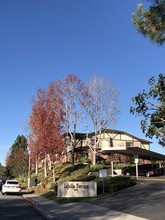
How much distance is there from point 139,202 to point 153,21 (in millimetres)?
11037

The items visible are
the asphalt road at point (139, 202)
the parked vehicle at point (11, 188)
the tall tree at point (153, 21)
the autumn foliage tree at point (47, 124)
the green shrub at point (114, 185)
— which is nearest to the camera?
the tall tree at point (153, 21)

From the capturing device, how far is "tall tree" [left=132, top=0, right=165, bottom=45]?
8344 mm

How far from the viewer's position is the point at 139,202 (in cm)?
1697

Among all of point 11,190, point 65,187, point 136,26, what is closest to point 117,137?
point 11,190

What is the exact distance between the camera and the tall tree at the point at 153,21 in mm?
8344

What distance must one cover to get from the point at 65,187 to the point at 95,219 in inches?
414

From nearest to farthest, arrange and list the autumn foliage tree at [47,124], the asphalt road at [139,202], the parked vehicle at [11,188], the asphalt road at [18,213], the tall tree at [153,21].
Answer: the tall tree at [153,21], the asphalt road at [139,202], the asphalt road at [18,213], the parked vehicle at [11,188], the autumn foliage tree at [47,124]

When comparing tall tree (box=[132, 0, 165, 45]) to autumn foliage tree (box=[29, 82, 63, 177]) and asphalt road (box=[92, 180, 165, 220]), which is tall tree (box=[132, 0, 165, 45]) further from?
autumn foliage tree (box=[29, 82, 63, 177])

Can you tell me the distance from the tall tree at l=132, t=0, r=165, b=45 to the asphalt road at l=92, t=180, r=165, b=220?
694cm

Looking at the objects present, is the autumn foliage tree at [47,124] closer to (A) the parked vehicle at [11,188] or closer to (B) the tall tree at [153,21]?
(A) the parked vehicle at [11,188]

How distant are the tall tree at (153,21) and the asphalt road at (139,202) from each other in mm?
6940

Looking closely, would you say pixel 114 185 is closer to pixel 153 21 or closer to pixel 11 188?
pixel 11 188

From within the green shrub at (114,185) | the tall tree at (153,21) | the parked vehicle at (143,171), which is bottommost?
the green shrub at (114,185)

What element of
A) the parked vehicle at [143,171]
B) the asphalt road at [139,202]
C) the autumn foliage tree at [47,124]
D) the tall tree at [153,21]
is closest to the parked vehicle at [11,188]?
the autumn foliage tree at [47,124]
